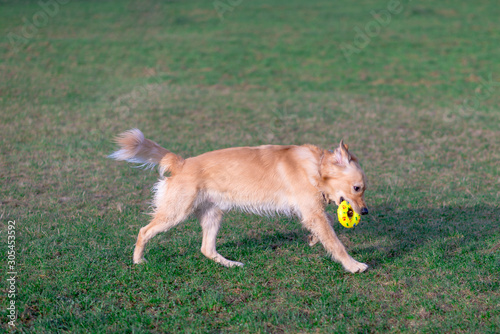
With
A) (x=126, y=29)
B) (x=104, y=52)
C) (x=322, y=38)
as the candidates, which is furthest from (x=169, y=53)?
(x=322, y=38)

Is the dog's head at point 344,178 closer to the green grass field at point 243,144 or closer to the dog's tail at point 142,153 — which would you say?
the green grass field at point 243,144

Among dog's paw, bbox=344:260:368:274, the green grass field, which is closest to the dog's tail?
the green grass field

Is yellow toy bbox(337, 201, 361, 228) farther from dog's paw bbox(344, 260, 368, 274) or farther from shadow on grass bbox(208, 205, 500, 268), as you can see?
shadow on grass bbox(208, 205, 500, 268)

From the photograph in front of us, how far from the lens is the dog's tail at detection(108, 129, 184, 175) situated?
16.8 ft

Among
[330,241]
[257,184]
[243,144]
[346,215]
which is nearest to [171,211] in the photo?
[257,184]

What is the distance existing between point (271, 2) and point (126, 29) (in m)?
10.3

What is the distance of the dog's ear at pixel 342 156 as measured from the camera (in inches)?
192

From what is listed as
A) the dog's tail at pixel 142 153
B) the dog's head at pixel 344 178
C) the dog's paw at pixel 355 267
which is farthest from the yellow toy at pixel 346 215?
the dog's tail at pixel 142 153

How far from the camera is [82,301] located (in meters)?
4.43

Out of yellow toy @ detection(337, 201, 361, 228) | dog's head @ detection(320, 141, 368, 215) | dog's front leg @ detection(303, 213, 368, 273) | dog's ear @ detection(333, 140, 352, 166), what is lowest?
dog's front leg @ detection(303, 213, 368, 273)

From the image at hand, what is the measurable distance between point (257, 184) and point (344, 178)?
2.81ft

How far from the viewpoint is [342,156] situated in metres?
4.91

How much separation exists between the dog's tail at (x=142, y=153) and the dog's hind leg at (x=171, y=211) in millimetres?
323

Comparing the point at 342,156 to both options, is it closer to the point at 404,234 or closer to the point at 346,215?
the point at 346,215
